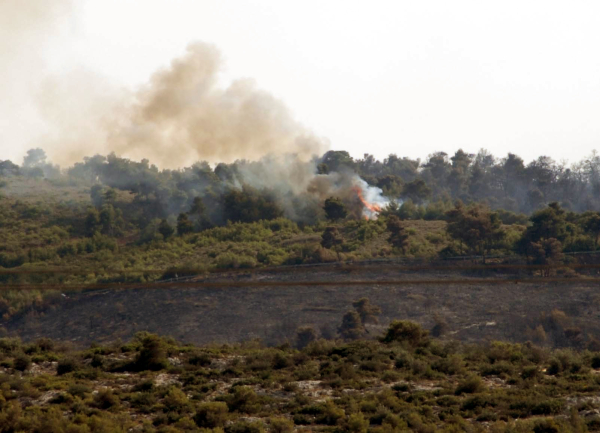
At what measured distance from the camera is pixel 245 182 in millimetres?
142625

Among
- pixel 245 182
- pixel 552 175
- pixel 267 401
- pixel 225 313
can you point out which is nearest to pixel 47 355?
pixel 267 401

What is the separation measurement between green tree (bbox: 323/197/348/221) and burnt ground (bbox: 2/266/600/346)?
23958 mm

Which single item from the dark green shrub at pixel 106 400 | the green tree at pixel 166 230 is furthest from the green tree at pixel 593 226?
the dark green shrub at pixel 106 400

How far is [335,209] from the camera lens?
125188 millimetres

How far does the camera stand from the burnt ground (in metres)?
87.0

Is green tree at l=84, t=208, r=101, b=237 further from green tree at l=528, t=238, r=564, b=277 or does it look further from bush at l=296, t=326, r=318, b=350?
green tree at l=528, t=238, r=564, b=277

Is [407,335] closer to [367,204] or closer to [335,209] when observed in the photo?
[335,209]

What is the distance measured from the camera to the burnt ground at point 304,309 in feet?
285

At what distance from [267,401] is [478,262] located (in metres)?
61.3

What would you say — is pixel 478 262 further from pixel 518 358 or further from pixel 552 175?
pixel 552 175

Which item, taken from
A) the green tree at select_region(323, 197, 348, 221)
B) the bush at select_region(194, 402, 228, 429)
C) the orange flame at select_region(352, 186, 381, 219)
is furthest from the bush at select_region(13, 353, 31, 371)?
the orange flame at select_region(352, 186, 381, 219)

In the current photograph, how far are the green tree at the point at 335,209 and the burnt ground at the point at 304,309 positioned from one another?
23958 mm

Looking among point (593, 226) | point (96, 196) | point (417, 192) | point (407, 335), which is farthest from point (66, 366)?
point (417, 192)

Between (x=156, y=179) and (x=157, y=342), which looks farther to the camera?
(x=156, y=179)
